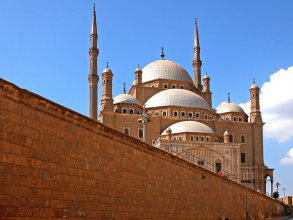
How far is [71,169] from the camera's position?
6.65 metres

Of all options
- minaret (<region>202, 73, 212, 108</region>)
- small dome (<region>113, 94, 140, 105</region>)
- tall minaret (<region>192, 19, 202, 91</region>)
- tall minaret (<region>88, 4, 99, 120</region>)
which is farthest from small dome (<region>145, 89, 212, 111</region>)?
tall minaret (<region>88, 4, 99, 120</region>)

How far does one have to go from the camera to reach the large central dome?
45.7 meters

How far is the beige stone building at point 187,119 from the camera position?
3584cm

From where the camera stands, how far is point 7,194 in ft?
17.1

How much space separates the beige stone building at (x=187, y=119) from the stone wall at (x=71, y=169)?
2269cm

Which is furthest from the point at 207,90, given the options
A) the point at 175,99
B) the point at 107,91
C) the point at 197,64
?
the point at 107,91

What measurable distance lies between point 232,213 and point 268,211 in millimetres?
13156

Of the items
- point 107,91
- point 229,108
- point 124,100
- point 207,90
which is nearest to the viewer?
point 107,91

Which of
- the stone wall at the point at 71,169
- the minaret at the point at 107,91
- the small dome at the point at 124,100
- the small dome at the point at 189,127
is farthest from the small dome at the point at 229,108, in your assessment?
the stone wall at the point at 71,169

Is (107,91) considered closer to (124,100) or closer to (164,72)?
(124,100)

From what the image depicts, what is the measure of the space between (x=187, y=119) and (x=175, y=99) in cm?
220

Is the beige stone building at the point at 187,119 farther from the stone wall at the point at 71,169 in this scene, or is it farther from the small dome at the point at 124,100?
the stone wall at the point at 71,169

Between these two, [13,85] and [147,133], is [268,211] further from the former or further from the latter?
[13,85]

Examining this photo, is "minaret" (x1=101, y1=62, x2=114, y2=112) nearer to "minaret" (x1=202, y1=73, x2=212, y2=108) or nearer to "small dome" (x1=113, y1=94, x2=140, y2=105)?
"small dome" (x1=113, y1=94, x2=140, y2=105)
